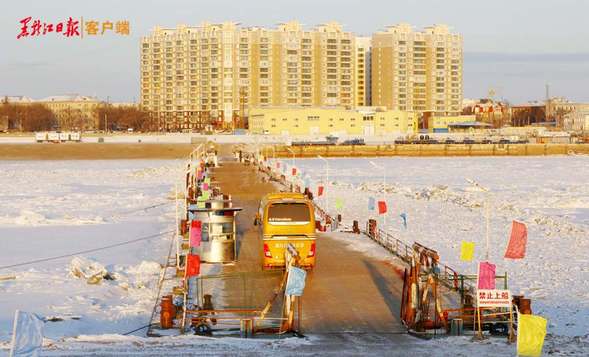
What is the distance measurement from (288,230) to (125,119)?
16285 centimetres

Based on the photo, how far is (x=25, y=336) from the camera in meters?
9.50

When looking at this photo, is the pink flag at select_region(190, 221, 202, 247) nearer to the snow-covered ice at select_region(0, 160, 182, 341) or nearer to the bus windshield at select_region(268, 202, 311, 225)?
the snow-covered ice at select_region(0, 160, 182, 341)

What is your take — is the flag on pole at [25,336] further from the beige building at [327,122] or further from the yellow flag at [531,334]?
the beige building at [327,122]

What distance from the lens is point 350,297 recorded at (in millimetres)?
19344

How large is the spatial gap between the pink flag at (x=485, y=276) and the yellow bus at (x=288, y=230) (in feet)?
20.9

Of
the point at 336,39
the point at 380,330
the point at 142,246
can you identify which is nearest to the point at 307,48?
the point at 336,39

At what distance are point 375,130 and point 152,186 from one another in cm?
8473

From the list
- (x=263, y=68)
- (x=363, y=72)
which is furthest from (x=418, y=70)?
(x=263, y=68)

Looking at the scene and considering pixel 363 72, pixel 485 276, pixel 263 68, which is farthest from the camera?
pixel 363 72

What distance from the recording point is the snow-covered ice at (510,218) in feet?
71.0

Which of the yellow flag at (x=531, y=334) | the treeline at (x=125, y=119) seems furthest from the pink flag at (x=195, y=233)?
the treeline at (x=125, y=119)

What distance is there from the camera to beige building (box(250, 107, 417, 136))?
13588 centimetres

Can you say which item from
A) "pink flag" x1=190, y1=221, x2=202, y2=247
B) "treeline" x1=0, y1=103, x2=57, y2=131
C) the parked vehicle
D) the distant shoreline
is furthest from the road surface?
"treeline" x1=0, y1=103, x2=57, y2=131

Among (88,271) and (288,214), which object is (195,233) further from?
(88,271)
